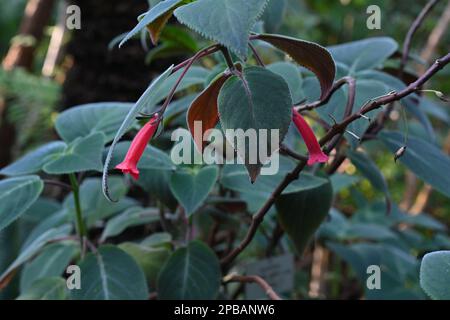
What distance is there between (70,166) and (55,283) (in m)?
0.17

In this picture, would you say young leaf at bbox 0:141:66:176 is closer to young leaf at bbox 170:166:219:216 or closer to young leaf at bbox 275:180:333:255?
young leaf at bbox 170:166:219:216

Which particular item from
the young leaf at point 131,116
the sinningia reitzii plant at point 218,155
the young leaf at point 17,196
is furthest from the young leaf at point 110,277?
the young leaf at point 131,116

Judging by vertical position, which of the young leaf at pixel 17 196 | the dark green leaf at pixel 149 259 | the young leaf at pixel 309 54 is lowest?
the dark green leaf at pixel 149 259

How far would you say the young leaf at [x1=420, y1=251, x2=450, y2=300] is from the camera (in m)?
0.44

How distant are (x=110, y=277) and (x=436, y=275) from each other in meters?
0.37

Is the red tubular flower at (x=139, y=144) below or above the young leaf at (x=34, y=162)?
above

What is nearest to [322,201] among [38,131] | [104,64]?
[104,64]

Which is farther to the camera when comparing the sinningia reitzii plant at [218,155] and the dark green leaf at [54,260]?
the dark green leaf at [54,260]

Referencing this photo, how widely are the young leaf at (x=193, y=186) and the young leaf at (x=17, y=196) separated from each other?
0.15 metres

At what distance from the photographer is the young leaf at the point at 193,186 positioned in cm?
66

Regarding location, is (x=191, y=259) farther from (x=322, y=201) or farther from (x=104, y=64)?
(x=104, y=64)

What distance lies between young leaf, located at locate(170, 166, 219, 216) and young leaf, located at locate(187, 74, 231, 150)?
0.36 ft

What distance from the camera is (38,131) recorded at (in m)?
1.81

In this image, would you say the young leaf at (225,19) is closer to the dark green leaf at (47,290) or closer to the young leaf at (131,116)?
the young leaf at (131,116)
